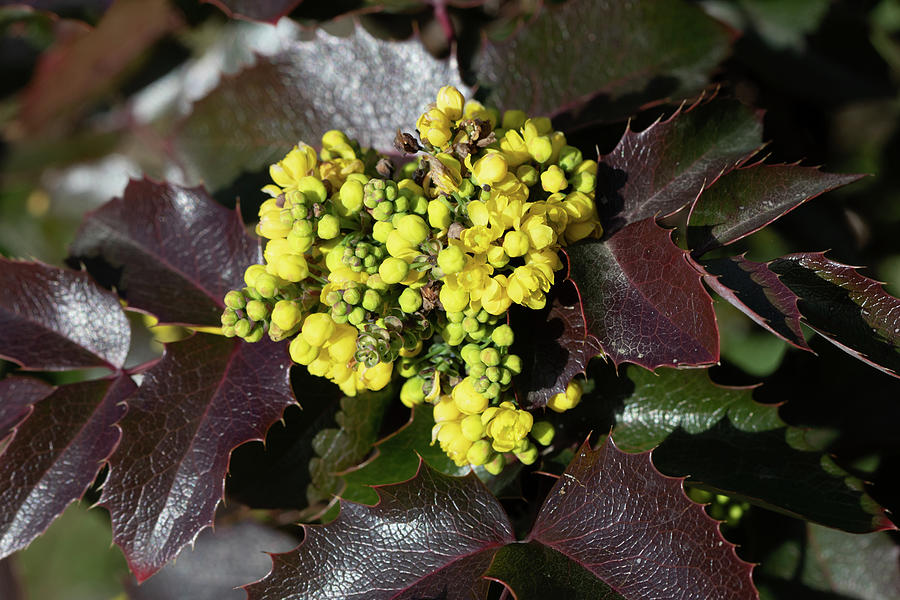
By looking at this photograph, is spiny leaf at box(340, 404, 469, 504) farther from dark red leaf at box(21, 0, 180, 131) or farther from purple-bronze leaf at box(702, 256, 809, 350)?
dark red leaf at box(21, 0, 180, 131)

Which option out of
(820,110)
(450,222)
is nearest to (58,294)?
(450,222)

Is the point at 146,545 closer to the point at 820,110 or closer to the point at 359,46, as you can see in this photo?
the point at 359,46

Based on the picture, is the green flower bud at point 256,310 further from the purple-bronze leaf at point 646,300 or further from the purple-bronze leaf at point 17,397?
the purple-bronze leaf at point 17,397

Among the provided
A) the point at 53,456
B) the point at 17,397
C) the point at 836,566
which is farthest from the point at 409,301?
the point at 836,566

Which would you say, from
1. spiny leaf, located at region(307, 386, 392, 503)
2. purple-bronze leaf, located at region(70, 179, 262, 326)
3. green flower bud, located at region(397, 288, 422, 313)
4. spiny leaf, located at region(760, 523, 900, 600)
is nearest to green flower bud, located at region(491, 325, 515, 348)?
green flower bud, located at region(397, 288, 422, 313)

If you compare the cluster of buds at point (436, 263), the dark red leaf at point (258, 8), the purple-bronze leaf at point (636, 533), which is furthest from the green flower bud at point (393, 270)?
the dark red leaf at point (258, 8)
